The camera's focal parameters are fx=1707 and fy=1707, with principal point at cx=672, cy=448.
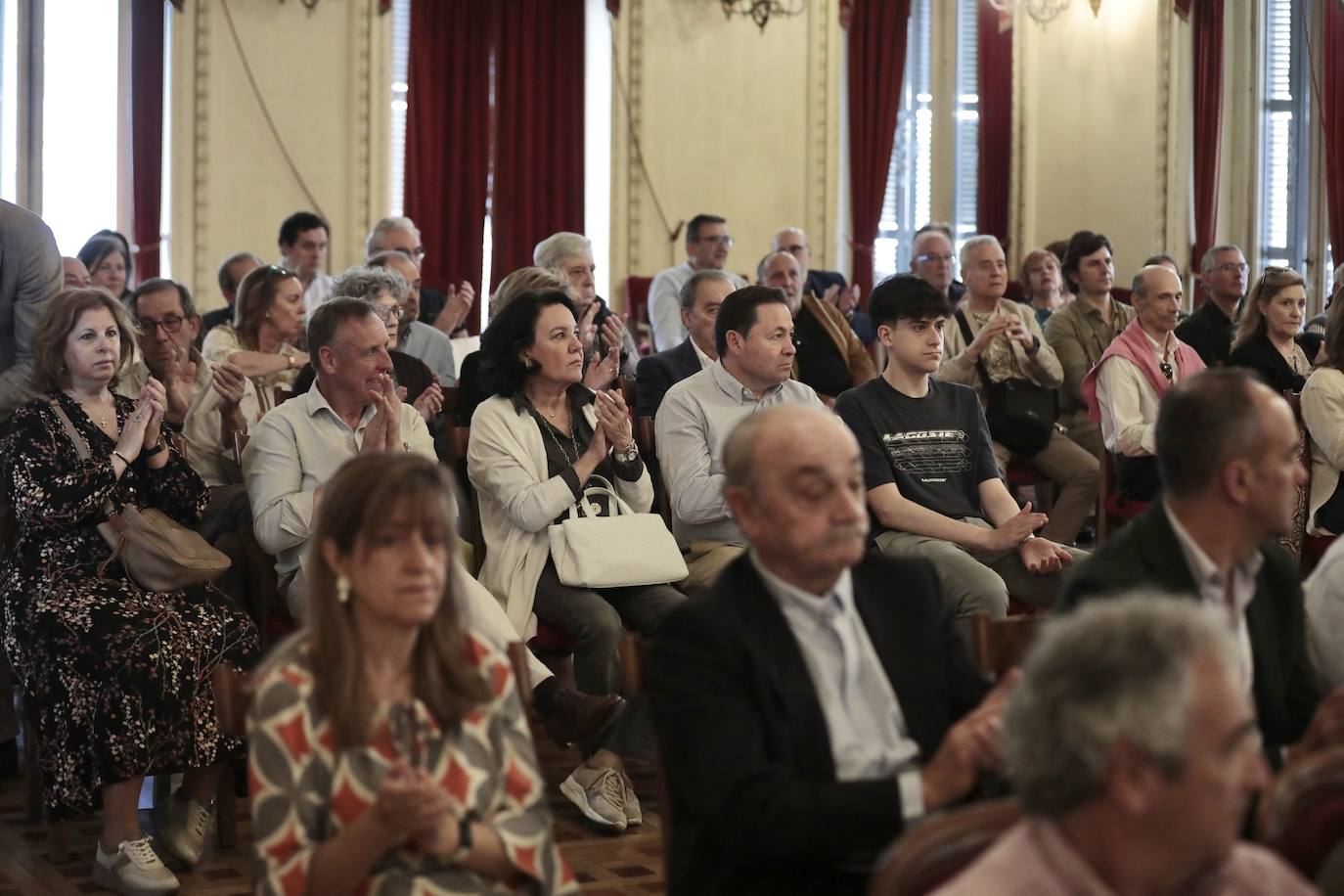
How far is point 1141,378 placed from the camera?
226 inches

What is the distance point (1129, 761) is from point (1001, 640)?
41.0 inches

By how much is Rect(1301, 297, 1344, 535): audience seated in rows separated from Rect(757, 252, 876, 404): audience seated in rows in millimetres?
1808

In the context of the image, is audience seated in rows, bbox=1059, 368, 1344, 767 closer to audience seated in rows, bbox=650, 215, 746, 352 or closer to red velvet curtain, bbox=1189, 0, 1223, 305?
audience seated in rows, bbox=650, 215, 746, 352

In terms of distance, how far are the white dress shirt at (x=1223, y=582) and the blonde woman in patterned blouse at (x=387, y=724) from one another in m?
0.99

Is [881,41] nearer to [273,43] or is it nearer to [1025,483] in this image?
[273,43]

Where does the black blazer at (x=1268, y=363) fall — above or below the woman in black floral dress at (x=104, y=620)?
above

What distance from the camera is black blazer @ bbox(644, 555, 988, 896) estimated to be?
82.7 inches

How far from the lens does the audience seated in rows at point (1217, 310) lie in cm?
708

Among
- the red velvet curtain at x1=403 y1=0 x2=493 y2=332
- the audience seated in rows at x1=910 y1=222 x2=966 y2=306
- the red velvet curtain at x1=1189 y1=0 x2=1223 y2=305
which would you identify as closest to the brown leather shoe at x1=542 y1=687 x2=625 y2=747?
the audience seated in rows at x1=910 y1=222 x2=966 y2=306

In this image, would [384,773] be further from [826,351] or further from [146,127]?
[146,127]

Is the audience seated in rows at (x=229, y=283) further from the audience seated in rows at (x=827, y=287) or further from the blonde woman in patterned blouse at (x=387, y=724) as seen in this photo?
the blonde woman in patterned blouse at (x=387, y=724)

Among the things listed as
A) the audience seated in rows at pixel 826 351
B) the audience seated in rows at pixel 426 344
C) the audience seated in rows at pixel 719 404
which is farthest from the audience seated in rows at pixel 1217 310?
the audience seated in rows at pixel 426 344

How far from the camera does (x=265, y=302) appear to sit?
18.2ft

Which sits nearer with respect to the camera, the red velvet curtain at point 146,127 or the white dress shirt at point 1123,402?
the white dress shirt at point 1123,402
